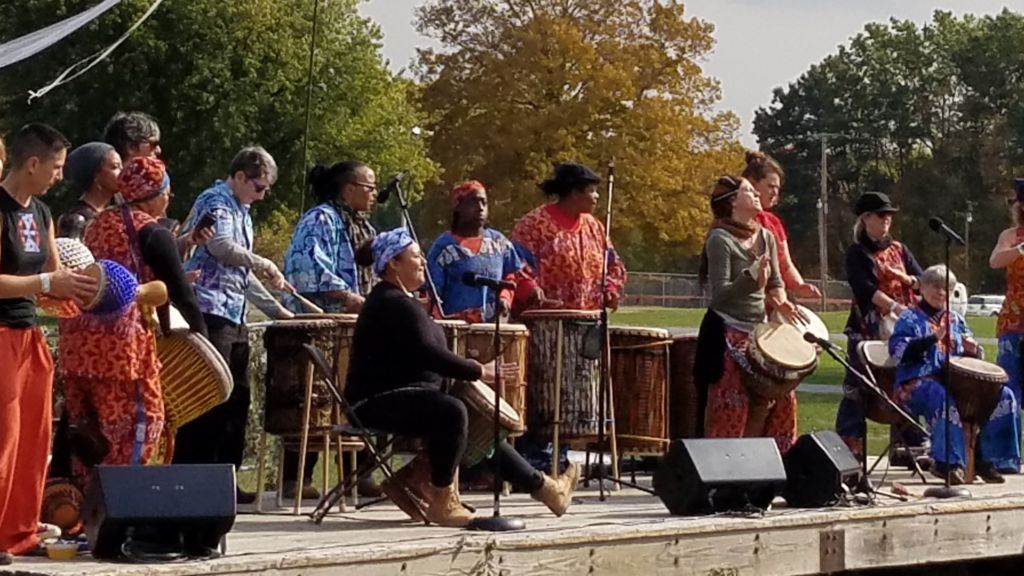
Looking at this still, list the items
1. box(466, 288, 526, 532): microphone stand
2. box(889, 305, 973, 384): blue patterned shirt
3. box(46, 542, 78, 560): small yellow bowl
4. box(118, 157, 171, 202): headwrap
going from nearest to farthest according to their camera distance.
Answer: box(46, 542, 78, 560): small yellow bowl
box(118, 157, 171, 202): headwrap
box(466, 288, 526, 532): microphone stand
box(889, 305, 973, 384): blue patterned shirt

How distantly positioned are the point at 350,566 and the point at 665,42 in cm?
3374

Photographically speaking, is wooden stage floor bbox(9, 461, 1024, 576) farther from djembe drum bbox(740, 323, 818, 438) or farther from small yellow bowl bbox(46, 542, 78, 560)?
djembe drum bbox(740, 323, 818, 438)

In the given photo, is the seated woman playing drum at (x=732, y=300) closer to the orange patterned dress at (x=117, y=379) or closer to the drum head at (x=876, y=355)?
the drum head at (x=876, y=355)

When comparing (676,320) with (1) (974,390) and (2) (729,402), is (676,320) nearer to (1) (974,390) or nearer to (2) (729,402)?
(1) (974,390)

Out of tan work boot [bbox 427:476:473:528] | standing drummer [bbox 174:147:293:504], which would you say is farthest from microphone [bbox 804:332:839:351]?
standing drummer [bbox 174:147:293:504]

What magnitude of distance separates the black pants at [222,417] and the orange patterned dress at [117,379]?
1.26 m

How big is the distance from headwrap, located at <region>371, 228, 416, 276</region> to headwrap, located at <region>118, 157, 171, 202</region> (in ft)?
3.18

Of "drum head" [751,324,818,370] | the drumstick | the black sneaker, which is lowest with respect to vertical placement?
the black sneaker

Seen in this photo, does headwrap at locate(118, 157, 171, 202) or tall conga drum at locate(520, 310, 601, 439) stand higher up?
headwrap at locate(118, 157, 171, 202)

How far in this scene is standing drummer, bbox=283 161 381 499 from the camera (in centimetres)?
827

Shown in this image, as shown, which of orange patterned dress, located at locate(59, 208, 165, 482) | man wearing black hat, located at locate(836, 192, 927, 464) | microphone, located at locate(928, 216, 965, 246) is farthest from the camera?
man wearing black hat, located at locate(836, 192, 927, 464)

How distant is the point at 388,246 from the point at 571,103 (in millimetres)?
29676

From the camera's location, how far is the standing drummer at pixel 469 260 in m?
8.79

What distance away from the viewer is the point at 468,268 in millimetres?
8742
